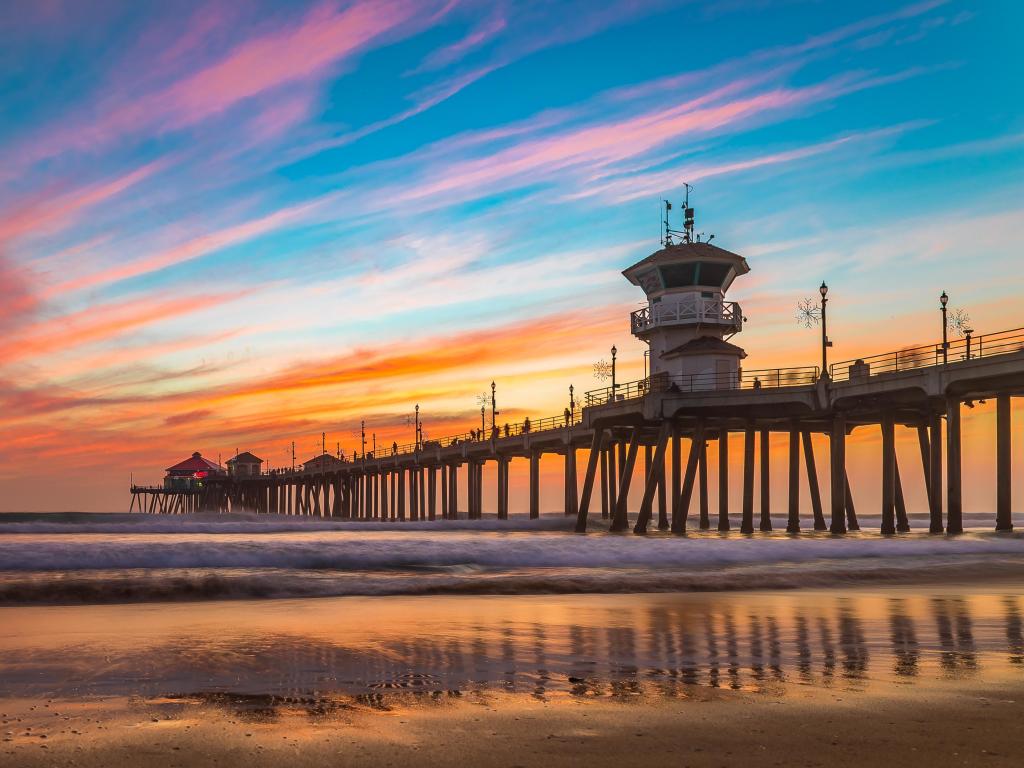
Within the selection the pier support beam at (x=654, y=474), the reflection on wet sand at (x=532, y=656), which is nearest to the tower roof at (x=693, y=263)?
the pier support beam at (x=654, y=474)

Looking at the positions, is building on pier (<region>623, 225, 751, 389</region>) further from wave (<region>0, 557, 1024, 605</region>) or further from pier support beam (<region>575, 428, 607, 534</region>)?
wave (<region>0, 557, 1024, 605</region>)

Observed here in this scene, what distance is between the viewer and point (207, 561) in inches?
847

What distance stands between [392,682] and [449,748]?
2.17 meters

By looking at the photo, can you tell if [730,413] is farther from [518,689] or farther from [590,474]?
[518,689]

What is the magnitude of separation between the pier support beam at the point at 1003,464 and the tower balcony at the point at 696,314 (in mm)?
20111

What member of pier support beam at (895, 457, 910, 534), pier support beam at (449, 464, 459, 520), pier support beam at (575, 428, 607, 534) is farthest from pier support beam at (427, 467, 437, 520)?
pier support beam at (895, 457, 910, 534)

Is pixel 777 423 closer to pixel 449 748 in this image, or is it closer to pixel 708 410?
pixel 708 410

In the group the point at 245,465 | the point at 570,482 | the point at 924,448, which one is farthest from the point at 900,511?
the point at 245,465

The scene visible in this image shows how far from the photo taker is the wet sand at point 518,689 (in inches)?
187

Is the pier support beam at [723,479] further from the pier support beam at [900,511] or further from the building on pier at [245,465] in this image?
the building on pier at [245,465]

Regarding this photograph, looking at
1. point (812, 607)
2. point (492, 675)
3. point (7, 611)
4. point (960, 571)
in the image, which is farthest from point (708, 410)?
point (492, 675)

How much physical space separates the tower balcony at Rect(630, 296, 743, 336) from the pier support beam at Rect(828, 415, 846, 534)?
12096 millimetres

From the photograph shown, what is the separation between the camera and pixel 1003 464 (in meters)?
31.7

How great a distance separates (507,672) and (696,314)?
45.9 m
